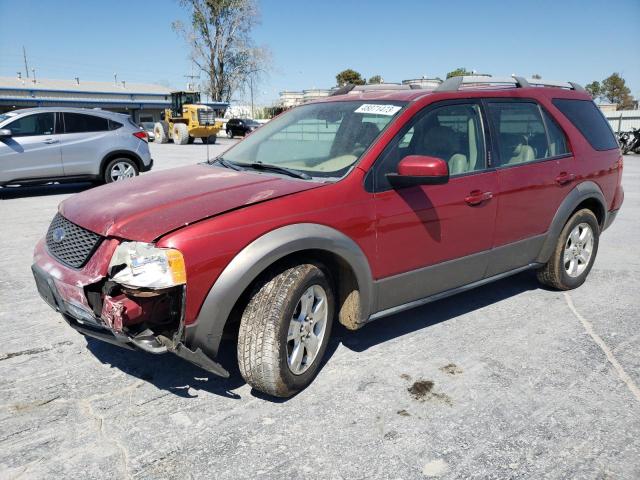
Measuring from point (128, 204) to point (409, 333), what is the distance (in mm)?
2185

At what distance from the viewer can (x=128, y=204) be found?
9.85ft

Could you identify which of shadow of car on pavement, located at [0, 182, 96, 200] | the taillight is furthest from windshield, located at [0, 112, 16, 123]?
the taillight

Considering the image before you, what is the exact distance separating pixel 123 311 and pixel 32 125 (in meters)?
8.81

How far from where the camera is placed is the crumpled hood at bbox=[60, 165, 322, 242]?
2738mm

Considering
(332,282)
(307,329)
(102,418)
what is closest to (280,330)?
(307,329)

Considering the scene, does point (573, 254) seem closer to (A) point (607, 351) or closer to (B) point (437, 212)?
(A) point (607, 351)

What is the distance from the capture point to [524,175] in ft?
13.6

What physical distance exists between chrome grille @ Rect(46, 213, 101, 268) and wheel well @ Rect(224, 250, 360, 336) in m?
0.83

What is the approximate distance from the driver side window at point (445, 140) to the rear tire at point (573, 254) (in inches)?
53.2

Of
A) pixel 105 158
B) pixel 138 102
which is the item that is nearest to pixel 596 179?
pixel 105 158

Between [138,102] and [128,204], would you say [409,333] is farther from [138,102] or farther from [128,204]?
[138,102]

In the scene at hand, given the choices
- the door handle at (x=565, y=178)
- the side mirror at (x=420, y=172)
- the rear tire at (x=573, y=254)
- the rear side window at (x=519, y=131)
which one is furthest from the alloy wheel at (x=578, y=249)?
the side mirror at (x=420, y=172)

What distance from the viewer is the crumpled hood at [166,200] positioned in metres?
2.74

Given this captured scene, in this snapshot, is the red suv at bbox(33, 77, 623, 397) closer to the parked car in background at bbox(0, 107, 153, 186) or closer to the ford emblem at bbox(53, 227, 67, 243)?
the ford emblem at bbox(53, 227, 67, 243)
